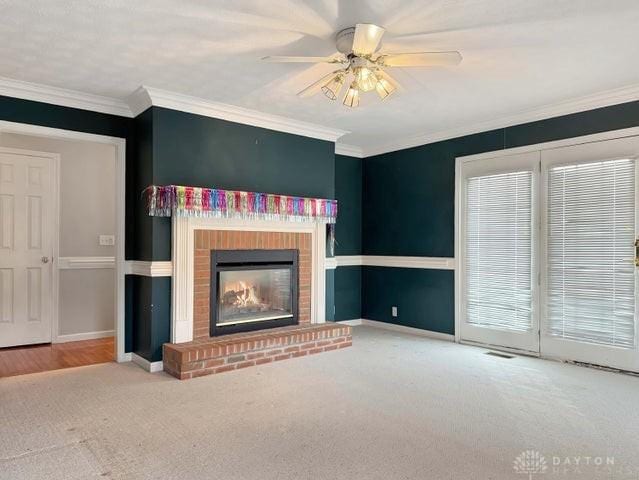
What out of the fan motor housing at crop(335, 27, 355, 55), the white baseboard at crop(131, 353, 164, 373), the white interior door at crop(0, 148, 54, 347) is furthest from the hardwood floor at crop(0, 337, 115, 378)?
the fan motor housing at crop(335, 27, 355, 55)

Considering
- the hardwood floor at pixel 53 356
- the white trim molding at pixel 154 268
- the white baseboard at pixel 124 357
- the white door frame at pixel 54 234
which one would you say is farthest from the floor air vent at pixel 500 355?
the white door frame at pixel 54 234

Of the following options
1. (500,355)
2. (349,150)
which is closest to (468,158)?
(349,150)

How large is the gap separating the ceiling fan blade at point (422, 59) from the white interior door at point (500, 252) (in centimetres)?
229

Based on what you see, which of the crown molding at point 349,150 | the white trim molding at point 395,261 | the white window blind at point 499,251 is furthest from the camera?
the crown molding at point 349,150

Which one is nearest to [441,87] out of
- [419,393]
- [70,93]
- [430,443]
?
[419,393]

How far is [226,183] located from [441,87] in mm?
2160

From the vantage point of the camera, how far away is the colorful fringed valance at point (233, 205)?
3969 mm

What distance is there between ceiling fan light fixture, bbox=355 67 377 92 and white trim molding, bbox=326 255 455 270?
2662 millimetres

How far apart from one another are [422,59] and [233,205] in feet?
7.47

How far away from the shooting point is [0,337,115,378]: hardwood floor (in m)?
4.12

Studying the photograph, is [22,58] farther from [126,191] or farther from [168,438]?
[168,438]

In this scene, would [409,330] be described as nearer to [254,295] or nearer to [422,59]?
[254,295]

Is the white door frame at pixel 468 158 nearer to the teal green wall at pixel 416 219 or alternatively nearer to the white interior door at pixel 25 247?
the teal green wall at pixel 416 219

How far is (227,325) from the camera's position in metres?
4.43
